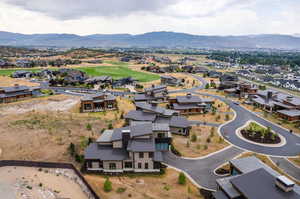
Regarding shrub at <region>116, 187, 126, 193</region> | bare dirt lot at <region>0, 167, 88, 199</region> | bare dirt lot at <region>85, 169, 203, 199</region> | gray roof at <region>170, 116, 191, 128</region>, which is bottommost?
bare dirt lot at <region>0, 167, 88, 199</region>

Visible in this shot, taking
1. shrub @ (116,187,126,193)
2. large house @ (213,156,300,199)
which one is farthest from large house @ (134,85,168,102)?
large house @ (213,156,300,199)

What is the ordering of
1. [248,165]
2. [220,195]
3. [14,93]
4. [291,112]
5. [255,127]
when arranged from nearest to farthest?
1. [220,195]
2. [248,165]
3. [255,127]
4. [291,112]
5. [14,93]

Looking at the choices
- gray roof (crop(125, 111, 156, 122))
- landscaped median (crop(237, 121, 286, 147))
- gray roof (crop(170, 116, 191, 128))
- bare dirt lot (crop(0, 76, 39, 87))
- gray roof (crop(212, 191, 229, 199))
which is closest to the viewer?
gray roof (crop(212, 191, 229, 199))

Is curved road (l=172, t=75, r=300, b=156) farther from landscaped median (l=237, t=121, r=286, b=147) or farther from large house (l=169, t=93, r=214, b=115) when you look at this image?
large house (l=169, t=93, r=214, b=115)

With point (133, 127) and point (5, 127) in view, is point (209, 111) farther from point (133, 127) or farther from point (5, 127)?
point (5, 127)

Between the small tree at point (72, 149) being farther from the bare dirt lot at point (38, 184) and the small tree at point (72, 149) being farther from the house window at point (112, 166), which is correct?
the house window at point (112, 166)

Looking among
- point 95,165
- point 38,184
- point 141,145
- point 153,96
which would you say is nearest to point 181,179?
point 141,145

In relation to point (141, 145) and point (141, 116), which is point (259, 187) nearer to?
point (141, 145)
